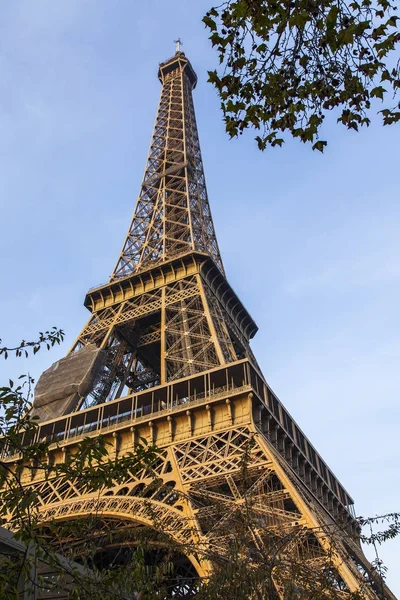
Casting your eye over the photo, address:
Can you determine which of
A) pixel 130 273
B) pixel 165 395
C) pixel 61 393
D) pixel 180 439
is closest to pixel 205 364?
pixel 165 395

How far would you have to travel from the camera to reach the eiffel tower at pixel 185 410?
17953 mm

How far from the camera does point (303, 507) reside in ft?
63.7

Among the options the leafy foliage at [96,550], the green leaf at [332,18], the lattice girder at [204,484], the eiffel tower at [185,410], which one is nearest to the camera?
the green leaf at [332,18]

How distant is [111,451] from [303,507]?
9860 mm

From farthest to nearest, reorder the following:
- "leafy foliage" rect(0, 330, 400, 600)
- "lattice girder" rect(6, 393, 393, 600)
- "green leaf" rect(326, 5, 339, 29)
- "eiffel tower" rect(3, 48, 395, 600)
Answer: "lattice girder" rect(6, 393, 393, 600), "eiffel tower" rect(3, 48, 395, 600), "leafy foliage" rect(0, 330, 400, 600), "green leaf" rect(326, 5, 339, 29)

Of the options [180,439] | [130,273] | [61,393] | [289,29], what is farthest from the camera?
[130,273]

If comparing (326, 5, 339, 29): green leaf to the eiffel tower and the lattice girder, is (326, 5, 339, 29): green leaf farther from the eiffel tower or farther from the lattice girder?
the lattice girder

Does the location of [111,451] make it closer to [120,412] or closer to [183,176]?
[120,412]

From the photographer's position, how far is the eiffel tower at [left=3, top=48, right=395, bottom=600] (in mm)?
17953

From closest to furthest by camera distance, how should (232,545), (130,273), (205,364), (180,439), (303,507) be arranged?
(232,545) → (303,507) → (180,439) → (205,364) → (130,273)

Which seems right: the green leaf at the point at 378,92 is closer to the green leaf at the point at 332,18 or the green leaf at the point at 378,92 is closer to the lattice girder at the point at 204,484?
the green leaf at the point at 332,18

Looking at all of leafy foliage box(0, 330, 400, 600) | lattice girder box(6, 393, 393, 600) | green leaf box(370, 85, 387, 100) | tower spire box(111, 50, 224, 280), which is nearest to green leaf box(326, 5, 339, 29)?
green leaf box(370, 85, 387, 100)

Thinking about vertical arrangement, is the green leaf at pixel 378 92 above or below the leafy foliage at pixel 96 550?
above

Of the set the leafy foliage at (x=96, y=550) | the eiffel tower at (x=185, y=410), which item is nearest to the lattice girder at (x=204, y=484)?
the eiffel tower at (x=185, y=410)
